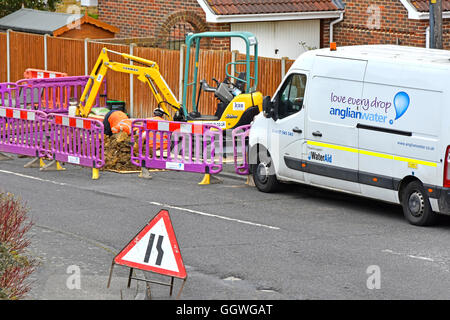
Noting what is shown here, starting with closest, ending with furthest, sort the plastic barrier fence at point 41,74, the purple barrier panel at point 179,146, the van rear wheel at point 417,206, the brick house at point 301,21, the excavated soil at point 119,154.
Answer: the van rear wheel at point 417,206, the purple barrier panel at point 179,146, the excavated soil at point 119,154, the brick house at point 301,21, the plastic barrier fence at point 41,74

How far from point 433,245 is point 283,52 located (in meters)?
16.7

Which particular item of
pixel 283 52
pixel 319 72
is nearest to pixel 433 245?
pixel 319 72

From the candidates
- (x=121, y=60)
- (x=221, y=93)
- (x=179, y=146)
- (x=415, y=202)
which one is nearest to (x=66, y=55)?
(x=121, y=60)

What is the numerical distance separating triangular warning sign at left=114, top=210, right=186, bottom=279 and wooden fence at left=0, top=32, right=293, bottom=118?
14592 millimetres

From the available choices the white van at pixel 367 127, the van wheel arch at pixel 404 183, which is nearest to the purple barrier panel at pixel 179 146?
the white van at pixel 367 127

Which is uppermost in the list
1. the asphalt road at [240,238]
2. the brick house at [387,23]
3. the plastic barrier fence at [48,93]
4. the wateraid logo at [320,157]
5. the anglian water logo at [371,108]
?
the brick house at [387,23]

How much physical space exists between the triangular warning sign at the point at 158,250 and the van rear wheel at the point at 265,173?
749 centimetres

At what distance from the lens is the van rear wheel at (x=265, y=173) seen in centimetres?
1766

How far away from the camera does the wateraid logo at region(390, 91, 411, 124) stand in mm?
14758

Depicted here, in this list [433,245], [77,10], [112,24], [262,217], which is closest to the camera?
[433,245]

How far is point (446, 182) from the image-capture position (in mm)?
14211

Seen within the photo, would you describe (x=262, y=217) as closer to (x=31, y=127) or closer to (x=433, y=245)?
(x=433, y=245)

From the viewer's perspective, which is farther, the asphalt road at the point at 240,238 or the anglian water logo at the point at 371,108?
the anglian water logo at the point at 371,108

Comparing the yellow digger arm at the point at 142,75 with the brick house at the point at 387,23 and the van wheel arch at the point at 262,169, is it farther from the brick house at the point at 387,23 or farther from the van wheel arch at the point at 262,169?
the brick house at the point at 387,23
